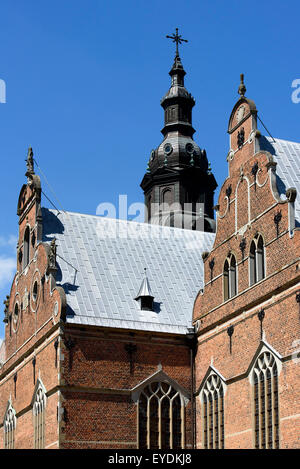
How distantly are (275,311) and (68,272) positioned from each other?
10.2 meters

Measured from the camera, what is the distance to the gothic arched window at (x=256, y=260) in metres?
30.3

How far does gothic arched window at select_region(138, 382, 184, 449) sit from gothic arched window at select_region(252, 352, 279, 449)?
5226 mm

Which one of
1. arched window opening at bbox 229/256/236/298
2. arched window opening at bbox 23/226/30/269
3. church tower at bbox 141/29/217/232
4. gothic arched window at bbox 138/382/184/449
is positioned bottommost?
gothic arched window at bbox 138/382/184/449

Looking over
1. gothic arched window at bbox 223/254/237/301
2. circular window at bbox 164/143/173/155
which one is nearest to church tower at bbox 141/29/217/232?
circular window at bbox 164/143/173/155

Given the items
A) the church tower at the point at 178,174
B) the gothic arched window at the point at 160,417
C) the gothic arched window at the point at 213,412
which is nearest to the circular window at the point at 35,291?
the gothic arched window at the point at 160,417

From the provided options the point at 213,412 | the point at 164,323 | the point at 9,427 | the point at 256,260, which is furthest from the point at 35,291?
the point at 256,260

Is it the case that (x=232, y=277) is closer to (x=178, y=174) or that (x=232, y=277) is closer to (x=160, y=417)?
(x=160, y=417)

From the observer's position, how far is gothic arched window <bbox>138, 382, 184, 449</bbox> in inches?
1318

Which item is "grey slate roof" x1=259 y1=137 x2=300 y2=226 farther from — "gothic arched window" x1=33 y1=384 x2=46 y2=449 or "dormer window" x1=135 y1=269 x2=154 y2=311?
"gothic arched window" x1=33 y1=384 x2=46 y2=449

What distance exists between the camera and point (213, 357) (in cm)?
3309

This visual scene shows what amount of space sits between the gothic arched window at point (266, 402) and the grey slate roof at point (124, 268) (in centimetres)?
610

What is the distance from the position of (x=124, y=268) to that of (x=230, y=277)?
644cm

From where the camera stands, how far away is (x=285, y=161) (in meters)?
32.3
